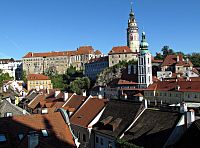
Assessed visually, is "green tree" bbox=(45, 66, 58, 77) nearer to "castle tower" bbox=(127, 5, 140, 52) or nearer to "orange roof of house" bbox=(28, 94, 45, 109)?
"castle tower" bbox=(127, 5, 140, 52)

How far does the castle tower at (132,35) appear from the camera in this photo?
158625 mm

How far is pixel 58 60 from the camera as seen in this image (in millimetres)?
180250

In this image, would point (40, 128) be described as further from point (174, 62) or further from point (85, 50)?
point (85, 50)

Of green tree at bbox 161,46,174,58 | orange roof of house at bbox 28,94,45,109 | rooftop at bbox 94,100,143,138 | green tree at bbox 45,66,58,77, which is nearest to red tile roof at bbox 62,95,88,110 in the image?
rooftop at bbox 94,100,143,138

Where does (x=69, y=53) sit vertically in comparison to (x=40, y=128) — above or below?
above

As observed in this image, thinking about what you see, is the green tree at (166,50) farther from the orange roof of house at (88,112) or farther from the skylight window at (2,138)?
the skylight window at (2,138)

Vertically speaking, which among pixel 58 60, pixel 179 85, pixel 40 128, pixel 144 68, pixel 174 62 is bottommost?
pixel 40 128

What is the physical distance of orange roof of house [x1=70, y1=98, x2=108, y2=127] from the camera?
32844mm

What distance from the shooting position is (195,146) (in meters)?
20.6

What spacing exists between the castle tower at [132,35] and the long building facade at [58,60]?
22.5 meters

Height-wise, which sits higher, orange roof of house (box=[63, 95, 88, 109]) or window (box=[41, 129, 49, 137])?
orange roof of house (box=[63, 95, 88, 109])

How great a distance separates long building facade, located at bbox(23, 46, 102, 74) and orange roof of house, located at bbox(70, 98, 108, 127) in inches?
5191

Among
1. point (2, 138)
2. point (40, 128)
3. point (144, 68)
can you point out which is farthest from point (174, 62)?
point (2, 138)

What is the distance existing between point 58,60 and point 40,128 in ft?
520
